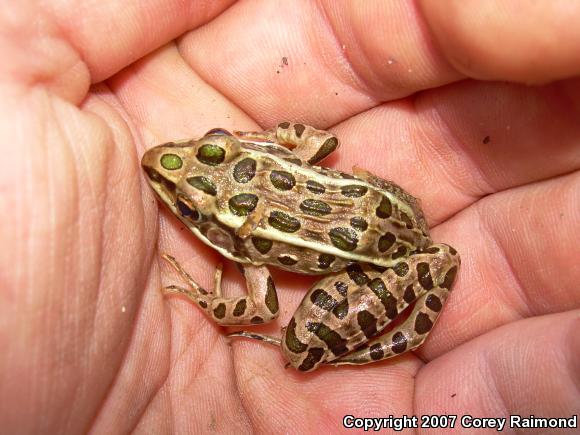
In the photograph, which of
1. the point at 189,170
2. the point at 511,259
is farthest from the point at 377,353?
the point at 189,170

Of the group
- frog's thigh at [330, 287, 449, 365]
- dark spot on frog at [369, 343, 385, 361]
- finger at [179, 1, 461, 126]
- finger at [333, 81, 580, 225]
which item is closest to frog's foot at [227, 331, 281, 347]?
frog's thigh at [330, 287, 449, 365]

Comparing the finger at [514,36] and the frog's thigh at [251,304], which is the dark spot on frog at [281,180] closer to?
the frog's thigh at [251,304]

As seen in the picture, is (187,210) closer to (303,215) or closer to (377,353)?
(303,215)

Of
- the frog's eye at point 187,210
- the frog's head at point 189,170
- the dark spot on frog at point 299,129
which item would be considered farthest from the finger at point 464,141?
the frog's eye at point 187,210

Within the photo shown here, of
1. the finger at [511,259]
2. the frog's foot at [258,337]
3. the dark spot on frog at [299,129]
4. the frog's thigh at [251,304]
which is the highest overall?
the dark spot on frog at [299,129]

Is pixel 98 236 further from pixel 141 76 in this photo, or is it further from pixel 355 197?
pixel 355 197

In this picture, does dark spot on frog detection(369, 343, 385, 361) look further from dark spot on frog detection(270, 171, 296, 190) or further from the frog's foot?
dark spot on frog detection(270, 171, 296, 190)

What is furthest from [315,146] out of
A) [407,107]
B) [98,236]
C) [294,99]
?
[98,236]
